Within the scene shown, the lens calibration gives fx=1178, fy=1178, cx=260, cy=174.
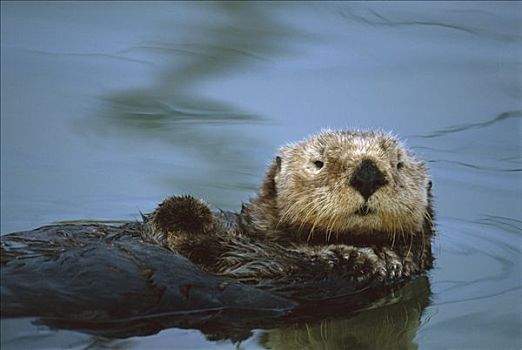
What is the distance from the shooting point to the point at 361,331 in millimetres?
4578

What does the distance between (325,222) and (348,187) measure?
0.20 m

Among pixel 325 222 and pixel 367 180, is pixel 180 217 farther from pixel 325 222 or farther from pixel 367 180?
pixel 367 180

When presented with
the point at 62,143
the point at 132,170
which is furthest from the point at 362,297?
the point at 62,143

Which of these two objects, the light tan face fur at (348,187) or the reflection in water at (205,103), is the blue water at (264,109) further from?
the light tan face fur at (348,187)

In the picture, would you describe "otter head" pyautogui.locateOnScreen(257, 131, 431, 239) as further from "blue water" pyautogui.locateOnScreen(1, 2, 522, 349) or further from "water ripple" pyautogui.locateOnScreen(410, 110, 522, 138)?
"water ripple" pyautogui.locateOnScreen(410, 110, 522, 138)

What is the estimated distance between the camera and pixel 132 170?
21.9 feet

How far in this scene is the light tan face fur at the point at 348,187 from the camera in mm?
4766

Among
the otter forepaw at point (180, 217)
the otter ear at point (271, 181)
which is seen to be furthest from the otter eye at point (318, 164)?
the otter forepaw at point (180, 217)

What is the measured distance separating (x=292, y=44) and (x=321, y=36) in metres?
0.25

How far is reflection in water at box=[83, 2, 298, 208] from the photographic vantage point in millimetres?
6758

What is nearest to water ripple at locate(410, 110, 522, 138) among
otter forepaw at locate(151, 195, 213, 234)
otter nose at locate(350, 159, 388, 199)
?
otter nose at locate(350, 159, 388, 199)

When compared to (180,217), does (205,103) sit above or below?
above

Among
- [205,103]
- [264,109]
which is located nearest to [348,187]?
[264,109]

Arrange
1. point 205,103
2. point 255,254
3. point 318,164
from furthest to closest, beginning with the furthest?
point 205,103 → point 318,164 → point 255,254
